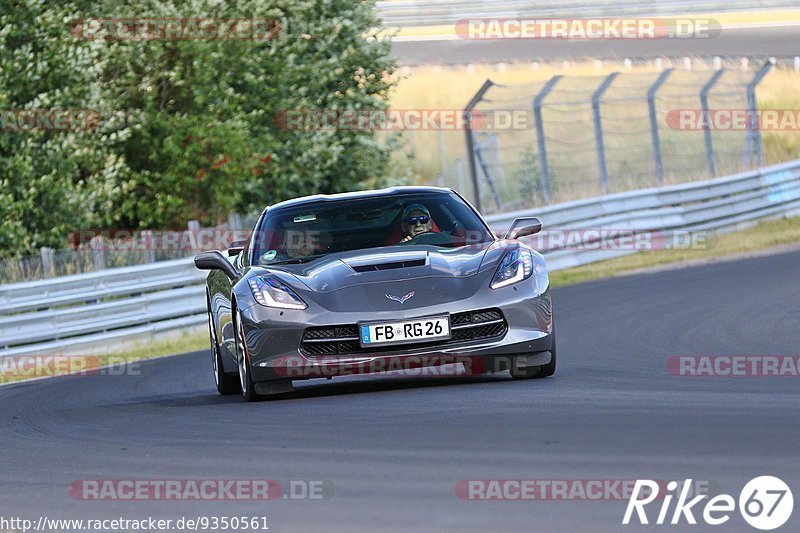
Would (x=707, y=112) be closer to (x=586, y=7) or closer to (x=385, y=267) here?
(x=385, y=267)

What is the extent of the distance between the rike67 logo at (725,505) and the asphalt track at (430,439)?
5 centimetres

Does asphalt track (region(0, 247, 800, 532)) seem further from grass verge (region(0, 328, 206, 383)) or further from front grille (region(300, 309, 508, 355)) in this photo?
grass verge (region(0, 328, 206, 383))

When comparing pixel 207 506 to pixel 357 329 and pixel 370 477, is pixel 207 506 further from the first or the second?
pixel 357 329

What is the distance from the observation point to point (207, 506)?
5.53m

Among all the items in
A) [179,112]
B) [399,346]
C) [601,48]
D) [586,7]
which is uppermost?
[586,7]

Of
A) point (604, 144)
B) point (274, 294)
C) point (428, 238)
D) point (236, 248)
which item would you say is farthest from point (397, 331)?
point (604, 144)

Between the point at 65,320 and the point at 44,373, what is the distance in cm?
173

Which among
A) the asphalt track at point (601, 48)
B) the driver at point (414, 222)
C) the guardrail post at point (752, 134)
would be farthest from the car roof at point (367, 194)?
the asphalt track at point (601, 48)

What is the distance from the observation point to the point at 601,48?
143 feet

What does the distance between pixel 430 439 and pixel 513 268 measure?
256cm

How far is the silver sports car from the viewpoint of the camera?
867 centimetres

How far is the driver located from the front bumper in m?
1.08

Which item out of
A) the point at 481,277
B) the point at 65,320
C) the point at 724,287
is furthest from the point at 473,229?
the point at 65,320

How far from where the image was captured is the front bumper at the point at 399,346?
8.67 meters
